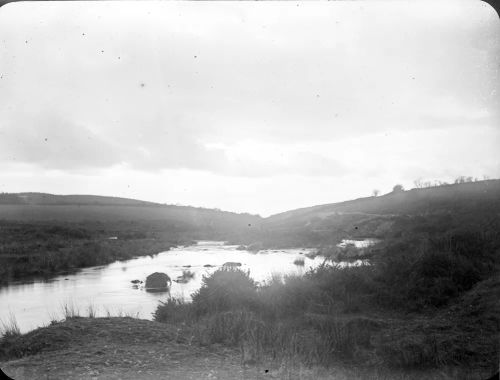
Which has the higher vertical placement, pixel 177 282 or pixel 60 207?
pixel 60 207

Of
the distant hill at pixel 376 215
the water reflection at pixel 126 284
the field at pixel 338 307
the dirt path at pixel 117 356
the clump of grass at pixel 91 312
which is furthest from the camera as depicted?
the distant hill at pixel 376 215

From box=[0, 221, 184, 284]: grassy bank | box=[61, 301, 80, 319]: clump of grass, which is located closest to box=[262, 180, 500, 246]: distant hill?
box=[0, 221, 184, 284]: grassy bank

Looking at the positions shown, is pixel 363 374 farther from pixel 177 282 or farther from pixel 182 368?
pixel 177 282

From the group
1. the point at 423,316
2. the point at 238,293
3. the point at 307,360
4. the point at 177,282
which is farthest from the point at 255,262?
the point at 307,360

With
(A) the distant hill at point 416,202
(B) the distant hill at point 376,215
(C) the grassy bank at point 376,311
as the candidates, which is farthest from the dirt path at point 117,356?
(A) the distant hill at point 416,202

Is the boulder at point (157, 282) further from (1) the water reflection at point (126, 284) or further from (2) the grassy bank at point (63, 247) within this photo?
(2) the grassy bank at point (63, 247)

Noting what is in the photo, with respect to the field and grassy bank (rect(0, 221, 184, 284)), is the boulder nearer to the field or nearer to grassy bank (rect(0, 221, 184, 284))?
the field
